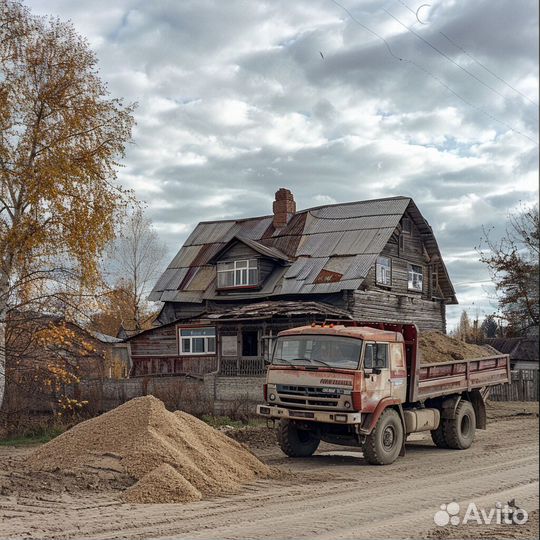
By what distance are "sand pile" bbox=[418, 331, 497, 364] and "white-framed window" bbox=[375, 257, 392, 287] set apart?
752 cm

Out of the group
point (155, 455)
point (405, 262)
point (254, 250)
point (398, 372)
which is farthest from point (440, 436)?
point (405, 262)

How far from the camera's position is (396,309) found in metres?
37.3

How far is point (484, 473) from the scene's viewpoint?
13.3m

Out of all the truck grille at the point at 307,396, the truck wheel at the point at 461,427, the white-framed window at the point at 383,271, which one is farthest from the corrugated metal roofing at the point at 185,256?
the truck grille at the point at 307,396

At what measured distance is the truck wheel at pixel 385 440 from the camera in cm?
1447

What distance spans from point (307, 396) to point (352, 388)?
96 cm

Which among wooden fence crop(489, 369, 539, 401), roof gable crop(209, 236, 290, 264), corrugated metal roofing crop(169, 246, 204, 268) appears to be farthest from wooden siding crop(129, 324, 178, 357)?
wooden fence crop(489, 369, 539, 401)

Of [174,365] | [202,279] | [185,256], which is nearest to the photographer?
[174,365]

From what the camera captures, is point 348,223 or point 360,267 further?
point 348,223

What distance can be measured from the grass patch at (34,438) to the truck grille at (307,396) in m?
8.36

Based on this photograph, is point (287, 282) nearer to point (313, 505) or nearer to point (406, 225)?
point (406, 225)

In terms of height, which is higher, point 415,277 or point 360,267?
point 360,267

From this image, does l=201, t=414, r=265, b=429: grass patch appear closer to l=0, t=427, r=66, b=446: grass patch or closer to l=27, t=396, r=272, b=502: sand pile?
l=0, t=427, r=66, b=446: grass patch

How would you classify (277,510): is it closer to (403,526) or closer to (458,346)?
(403,526)
